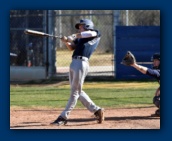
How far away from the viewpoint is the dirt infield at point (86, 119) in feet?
24.6

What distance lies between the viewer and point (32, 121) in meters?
8.09

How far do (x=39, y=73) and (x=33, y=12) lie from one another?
182cm

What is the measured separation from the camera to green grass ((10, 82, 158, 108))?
10.3m

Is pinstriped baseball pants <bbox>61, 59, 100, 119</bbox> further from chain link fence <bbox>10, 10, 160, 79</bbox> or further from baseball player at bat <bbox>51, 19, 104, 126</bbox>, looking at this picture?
chain link fence <bbox>10, 10, 160, 79</bbox>

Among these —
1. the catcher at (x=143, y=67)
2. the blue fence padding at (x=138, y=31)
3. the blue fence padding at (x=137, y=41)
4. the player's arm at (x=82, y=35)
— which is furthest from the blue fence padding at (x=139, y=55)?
the player's arm at (x=82, y=35)

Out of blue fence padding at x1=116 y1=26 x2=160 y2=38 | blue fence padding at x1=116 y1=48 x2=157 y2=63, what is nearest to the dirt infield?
blue fence padding at x1=116 y1=48 x2=157 y2=63

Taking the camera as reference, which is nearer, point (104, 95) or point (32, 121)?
point (32, 121)

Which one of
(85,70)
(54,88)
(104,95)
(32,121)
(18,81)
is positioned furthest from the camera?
(18,81)

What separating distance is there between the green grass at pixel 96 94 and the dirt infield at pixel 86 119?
26.2 inches

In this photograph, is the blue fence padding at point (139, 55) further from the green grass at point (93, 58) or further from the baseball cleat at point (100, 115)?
the baseball cleat at point (100, 115)

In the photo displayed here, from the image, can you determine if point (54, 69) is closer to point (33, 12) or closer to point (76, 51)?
point (33, 12)

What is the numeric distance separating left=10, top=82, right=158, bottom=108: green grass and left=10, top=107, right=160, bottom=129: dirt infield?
2.18ft

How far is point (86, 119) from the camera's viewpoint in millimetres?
8281

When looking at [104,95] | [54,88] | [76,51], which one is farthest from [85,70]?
[54,88]
